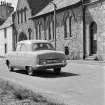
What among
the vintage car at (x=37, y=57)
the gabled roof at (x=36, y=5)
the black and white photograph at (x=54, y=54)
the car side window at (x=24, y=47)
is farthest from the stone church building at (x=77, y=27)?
the car side window at (x=24, y=47)

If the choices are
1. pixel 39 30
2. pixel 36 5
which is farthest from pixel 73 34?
pixel 36 5

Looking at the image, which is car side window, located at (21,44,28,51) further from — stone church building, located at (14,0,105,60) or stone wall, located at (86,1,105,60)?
stone wall, located at (86,1,105,60)

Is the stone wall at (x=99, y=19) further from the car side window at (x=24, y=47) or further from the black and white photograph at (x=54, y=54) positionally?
the car side window at (x=24, y=47)

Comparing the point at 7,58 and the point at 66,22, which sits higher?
the point at 66,22

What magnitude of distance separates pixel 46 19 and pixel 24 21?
8.77m

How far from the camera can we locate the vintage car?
40.7 feet

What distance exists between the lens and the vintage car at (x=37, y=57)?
40.7ft

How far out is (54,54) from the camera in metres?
12.6

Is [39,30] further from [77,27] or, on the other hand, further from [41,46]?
[41,46]

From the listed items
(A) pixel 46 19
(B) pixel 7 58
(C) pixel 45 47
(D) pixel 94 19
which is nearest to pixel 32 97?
(C) pixel 45 47

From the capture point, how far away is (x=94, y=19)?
27516 mm

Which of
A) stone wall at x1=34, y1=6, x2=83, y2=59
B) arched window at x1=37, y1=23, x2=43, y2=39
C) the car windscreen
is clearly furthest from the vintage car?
arched window at x1=37, y1=23, x2=43, y2=39

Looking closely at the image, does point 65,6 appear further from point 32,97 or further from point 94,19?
point 32,97

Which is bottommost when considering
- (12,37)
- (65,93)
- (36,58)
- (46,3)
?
(65,93)
